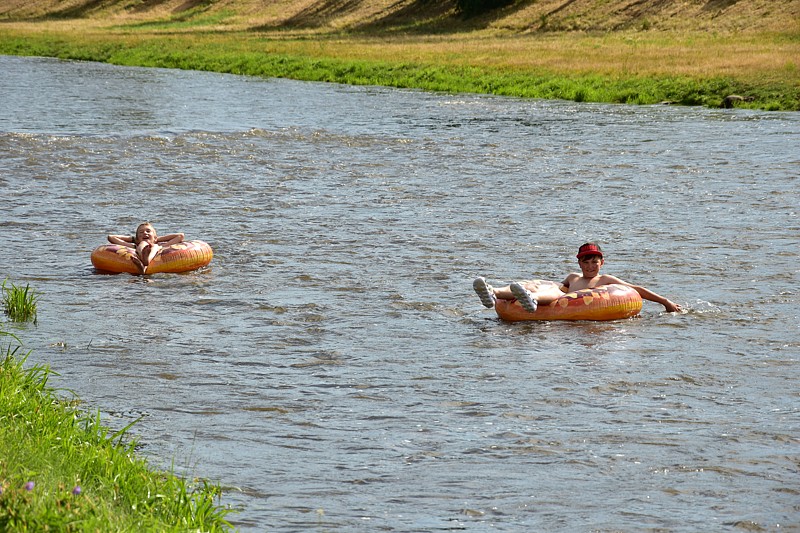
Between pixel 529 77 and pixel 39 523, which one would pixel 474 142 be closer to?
pixel 529 77

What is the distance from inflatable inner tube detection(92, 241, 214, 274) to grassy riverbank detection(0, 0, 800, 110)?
2247 centimetres

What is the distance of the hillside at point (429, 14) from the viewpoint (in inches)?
2218

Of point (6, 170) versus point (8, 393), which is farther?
point (6, 170)

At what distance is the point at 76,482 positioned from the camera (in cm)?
646

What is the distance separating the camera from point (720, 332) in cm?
1214

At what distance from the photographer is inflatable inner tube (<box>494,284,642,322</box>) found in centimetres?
1258

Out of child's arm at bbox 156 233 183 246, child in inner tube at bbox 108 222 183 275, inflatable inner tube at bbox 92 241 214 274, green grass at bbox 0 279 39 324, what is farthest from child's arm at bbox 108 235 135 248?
green grass at bbox 0 279 39 324

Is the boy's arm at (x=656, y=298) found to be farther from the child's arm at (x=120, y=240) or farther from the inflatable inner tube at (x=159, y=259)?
the child's arm at (x=120, y=240)

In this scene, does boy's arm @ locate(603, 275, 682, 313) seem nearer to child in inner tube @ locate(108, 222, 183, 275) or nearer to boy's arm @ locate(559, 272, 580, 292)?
Result: boy's arm @ locate(559, 272, 580, 292)

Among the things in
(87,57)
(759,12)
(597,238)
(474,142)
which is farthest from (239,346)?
(87,57)

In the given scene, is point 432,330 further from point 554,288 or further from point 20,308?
point 20,308

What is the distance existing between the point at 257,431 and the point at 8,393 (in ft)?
5.79

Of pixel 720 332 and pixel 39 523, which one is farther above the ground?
pixel 39 523

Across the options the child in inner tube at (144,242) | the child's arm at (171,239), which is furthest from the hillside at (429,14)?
the child in inner tube at (144,242)
